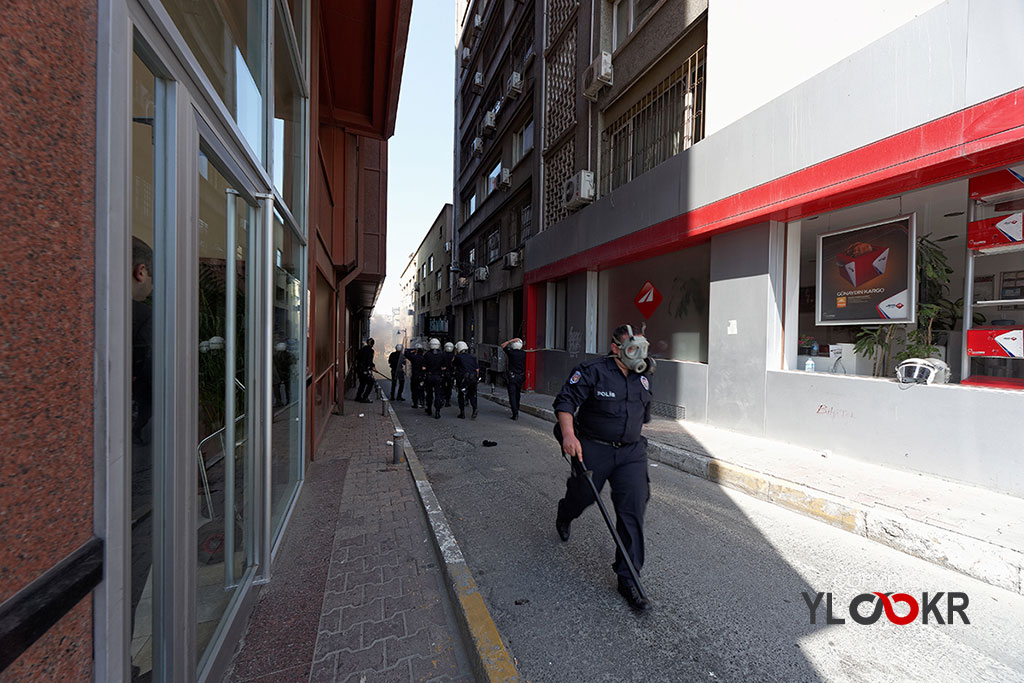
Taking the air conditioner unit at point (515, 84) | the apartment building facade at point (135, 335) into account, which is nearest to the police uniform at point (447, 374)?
the apartment building facade at point (135, 335)

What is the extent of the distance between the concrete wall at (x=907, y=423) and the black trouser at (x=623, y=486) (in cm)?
372

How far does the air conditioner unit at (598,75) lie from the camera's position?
10.4 metres

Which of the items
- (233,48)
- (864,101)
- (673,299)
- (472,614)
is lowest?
(472,614)

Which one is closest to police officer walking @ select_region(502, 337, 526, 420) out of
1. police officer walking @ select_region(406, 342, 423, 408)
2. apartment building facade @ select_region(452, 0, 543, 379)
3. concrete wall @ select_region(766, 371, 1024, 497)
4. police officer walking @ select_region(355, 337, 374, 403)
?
police officer walking @ select_region(406, 342, 423, 408)

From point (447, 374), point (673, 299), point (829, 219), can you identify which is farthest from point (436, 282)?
point (829, 219)

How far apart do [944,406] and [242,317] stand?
253 inches

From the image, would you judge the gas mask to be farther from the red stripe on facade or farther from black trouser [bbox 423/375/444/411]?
black trouser [bbox 423/375/444/411]

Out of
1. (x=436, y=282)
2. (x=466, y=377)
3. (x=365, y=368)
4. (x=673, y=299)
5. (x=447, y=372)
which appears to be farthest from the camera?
(x=436, y=282)

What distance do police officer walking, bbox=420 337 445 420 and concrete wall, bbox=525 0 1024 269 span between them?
580cm

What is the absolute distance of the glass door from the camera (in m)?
2.23

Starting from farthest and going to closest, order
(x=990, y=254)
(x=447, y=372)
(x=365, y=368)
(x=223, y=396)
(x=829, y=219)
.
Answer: (x=365, y=368), (x=447, y=372), (x=829, y=219), (x=990, y=254), (x=223, y=396)

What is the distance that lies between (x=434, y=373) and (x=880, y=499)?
8.31 m

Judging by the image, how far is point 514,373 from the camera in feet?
33.9

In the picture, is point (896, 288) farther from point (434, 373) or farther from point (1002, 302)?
point (434, 373)
